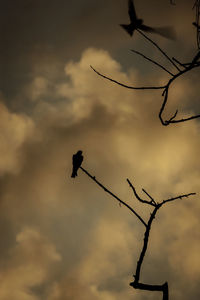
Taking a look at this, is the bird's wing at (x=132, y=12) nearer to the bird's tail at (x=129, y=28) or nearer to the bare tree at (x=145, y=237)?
the bird's tail at (x=129, y=28)

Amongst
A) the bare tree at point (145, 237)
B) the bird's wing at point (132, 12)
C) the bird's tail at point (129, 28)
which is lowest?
the bare tree at point (145, 237)

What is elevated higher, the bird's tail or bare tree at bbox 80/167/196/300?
the bird's tail

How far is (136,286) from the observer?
3.29 meters

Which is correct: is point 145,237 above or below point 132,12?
below

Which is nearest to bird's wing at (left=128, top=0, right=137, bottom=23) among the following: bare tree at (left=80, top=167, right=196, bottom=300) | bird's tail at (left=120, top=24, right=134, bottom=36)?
bird's tail at (left=120, top=24, right=134, bottom=36)

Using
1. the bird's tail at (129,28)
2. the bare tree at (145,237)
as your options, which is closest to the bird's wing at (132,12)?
the bird's tail at (129,28)

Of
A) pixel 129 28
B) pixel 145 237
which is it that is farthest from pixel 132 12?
pixel 145 237

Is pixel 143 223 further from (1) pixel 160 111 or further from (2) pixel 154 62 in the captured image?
(2) pixel 154 62

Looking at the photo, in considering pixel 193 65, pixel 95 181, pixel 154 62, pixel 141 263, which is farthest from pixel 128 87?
pixel 141 263

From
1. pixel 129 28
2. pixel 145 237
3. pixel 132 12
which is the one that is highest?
pixel 132 12

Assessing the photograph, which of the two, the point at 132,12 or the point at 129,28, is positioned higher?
the point at 132,12

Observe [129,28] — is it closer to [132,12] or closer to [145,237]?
[132,12]

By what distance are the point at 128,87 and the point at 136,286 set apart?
7.76ft

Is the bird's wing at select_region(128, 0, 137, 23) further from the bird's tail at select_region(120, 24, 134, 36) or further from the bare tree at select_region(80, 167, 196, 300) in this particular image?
the bare tree at select_region(80, 167, 196, 300)
